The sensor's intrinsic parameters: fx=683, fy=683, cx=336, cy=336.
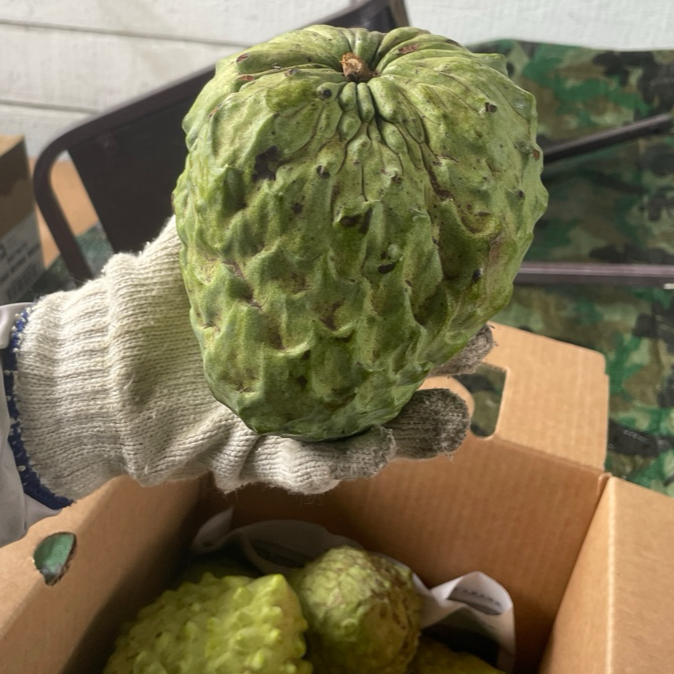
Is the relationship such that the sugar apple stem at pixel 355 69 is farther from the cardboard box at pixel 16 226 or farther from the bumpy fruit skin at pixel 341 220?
the cardboard box at pixel 16 226

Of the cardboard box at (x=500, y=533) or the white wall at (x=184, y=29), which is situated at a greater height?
the white wall at (x=184, y=29)

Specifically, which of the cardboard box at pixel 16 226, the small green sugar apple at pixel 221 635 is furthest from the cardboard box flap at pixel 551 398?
the cardboard box at pixel 16 226

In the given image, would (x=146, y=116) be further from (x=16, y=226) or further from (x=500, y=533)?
(x=500, y=533)

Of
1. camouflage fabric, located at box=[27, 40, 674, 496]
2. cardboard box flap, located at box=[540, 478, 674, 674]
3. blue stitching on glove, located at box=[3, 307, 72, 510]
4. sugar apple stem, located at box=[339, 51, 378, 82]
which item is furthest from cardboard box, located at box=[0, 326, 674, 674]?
sugar apple stem, located at box=[339, 51, 378, 82]

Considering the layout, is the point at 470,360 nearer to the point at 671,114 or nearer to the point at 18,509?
the point at 18,509

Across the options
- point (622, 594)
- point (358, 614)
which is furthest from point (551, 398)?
point (358, 614)

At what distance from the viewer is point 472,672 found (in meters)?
1.15

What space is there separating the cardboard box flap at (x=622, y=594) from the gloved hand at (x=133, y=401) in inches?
13.6

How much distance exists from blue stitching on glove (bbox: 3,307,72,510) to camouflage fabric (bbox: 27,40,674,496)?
3.53 ft

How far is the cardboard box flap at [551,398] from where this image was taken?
1.11 metres

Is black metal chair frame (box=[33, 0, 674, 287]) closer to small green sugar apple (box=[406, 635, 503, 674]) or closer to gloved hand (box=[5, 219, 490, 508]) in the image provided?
gloved hand (box=[5, 219, 490, 508])

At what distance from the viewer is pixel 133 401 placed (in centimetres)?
82

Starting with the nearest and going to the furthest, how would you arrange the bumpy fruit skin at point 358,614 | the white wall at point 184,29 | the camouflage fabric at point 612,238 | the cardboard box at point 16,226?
the bumpy fruit skin at point 358,614 → the camouflage fabric at point 612,238 → the cardboard box at point 16,226 → the white wall at point 184,29

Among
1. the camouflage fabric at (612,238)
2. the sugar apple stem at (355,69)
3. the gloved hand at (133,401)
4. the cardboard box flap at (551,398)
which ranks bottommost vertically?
the camouflage fabric at (612,238)
